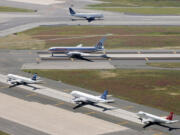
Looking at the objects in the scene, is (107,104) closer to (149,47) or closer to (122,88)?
(122,88)

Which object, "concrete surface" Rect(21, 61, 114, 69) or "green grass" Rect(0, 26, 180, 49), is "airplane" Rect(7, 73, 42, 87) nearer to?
"concrete surface" Rect(21, 61, 114, 69)

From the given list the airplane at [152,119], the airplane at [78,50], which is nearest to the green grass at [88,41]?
the airplane at [78,50]

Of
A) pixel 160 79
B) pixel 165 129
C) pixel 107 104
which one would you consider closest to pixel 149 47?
pixel 160 79

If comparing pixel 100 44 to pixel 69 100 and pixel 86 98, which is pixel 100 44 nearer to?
pixel 69 100

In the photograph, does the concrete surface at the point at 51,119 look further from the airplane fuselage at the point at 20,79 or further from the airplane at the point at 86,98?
the airplane fuselage at the point at 20,79

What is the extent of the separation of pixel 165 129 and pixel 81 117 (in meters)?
18.8

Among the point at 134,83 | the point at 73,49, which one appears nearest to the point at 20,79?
the point at 134,83

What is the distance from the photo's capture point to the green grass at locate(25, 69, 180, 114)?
114812mm

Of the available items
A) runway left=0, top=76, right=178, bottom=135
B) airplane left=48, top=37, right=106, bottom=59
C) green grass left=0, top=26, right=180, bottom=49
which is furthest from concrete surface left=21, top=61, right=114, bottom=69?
green grass left=0, top=26, right=180, bottom=49

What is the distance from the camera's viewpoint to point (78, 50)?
16038 cm

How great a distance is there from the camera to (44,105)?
4375 inches

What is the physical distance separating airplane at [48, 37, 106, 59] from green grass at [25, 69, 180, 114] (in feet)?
57.7

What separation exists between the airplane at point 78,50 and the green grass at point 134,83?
57.7 feet

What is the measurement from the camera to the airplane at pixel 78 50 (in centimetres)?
15888
